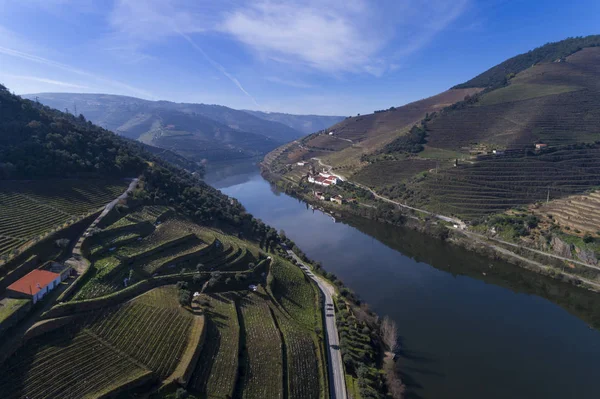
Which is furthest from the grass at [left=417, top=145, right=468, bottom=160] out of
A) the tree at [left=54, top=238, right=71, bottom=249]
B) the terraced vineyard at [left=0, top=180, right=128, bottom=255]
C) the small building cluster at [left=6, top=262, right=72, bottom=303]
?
the small building cluster at [left=6, top=262, right=72, bottom=303]

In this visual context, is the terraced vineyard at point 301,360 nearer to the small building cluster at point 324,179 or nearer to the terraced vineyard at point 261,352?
the terraced vineyard at point 261,352

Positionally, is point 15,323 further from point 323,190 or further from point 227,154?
point 227,154

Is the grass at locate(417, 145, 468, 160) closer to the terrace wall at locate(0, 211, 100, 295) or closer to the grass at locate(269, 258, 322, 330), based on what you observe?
the grass at locate(269, 258, 322, 330)

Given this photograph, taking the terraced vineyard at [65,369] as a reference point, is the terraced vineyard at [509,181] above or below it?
above

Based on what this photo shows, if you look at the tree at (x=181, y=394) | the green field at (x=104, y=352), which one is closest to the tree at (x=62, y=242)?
the green field at (x=104, y=352)

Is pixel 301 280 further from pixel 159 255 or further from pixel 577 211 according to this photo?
pixel 577 211
